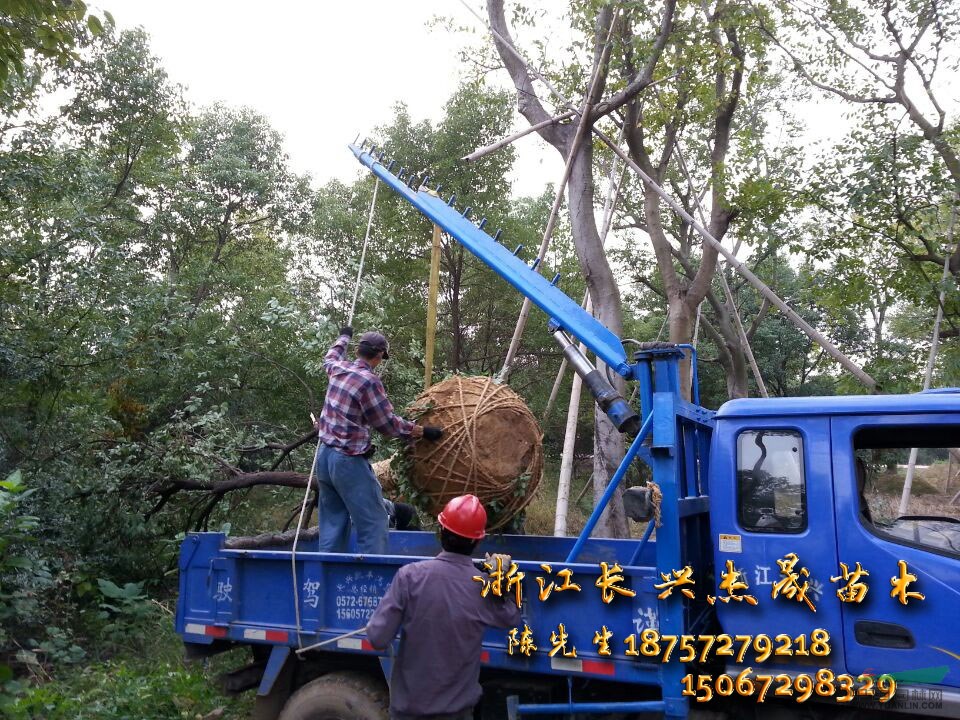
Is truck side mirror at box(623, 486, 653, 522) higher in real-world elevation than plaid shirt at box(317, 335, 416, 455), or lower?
lower

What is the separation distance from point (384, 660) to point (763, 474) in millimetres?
2187

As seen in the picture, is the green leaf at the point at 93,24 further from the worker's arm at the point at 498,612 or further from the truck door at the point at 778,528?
the truck door at the point at 778,528

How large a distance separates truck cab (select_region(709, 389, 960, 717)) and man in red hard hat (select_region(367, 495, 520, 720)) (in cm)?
133

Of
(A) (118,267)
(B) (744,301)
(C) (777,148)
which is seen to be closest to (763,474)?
(A) (118,267)

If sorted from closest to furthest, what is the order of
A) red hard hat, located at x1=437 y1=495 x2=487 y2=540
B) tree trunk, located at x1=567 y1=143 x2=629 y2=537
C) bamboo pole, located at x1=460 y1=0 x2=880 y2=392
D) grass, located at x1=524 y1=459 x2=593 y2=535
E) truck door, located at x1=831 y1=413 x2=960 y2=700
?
red hard hat, located at x1=437 y1=495 x2=487 y2=540 → truck door, located at x1=831 y1=413 x2=960 y2=700 → bamboo pole, located at x1=460 y1=0 x2=880 y2=392 → tree trunk, located at x1=567 y1=143 x2=629 y2=537 → grass, located at x1=524 y1=459 x2=593 y2=535

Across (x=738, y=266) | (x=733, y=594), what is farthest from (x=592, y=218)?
(x=733, y=594)

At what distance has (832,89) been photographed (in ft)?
37.1

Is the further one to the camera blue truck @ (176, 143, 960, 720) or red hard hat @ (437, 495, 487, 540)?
blue truck @ (176, 143, 960, 720)

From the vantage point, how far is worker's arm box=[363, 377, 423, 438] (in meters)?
5.05

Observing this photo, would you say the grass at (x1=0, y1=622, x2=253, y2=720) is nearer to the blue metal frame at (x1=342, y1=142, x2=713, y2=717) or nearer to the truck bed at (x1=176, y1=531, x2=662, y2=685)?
the truck bed at (x1=176, y1=531, x2=662, y2=685)

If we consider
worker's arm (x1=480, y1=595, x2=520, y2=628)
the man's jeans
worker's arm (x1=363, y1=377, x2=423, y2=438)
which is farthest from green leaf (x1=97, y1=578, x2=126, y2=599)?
worker's arm (x1=480, y1=595, x2=520, y2=628)

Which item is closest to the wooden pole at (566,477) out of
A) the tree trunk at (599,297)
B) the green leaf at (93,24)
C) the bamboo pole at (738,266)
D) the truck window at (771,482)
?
the tree trunk at (599,297)

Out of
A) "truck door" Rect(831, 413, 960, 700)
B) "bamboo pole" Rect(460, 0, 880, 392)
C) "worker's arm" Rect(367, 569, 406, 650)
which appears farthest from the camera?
"bamboo pole" Rect(460, 0, 880, 392)

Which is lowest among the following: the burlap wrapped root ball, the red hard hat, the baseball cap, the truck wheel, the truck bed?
the truck wheel
